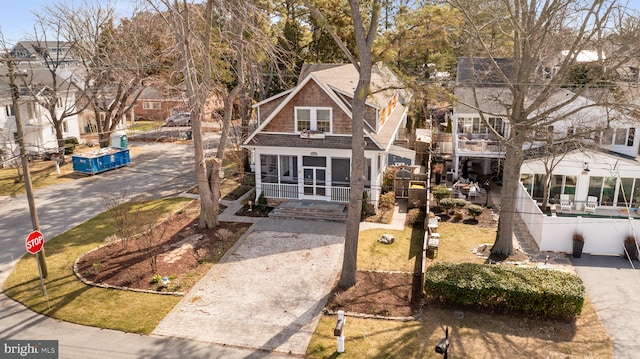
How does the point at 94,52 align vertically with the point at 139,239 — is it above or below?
above

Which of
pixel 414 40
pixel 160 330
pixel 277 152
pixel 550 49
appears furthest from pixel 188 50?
pixel 550 49

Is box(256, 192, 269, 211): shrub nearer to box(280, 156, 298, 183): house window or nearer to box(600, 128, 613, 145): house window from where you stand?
box(280, 156, 298, 183): house window

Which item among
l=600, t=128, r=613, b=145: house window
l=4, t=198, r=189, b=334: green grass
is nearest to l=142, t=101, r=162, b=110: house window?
l=4, t=198, r=189, b=334: green grass

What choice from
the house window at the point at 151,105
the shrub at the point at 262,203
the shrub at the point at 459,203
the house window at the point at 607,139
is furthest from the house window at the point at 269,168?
the house window at the point at 151,105

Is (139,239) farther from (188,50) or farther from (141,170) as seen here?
(141,170)

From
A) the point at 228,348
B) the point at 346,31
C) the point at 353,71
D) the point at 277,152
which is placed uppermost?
the point at 346,31

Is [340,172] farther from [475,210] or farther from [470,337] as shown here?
[470,337]

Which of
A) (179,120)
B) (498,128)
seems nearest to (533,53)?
(498,128)
